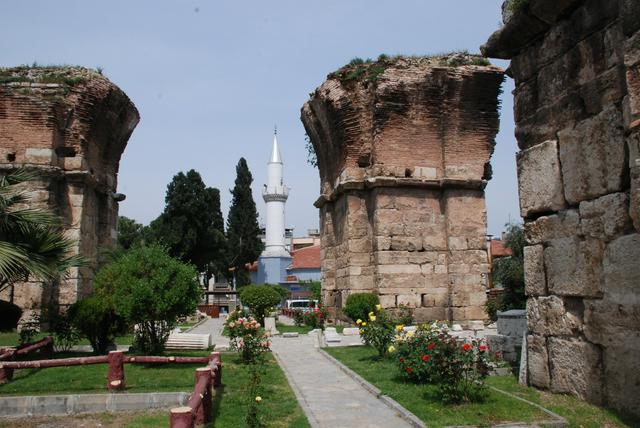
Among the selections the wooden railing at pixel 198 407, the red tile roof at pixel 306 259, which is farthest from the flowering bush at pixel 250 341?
the red tile roof at pixel 306 259

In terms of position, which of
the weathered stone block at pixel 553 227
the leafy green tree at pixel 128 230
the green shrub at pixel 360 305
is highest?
the leafy green tree at pixel 128 230

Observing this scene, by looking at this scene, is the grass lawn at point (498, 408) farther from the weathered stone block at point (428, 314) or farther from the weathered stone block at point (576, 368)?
the weathered stone block at point (428, 314)

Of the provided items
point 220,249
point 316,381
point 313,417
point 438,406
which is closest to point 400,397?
point 438,406

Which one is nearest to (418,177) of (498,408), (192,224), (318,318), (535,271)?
(318,318)

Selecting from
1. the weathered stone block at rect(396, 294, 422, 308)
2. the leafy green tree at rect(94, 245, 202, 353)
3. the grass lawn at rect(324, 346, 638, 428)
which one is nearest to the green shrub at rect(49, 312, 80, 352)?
the leafy green tree at rect(94, 245, 202, 353)

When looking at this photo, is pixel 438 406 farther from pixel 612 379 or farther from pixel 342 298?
pixel 342 298

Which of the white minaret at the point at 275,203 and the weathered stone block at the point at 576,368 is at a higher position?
the white minaret at the point at 275,203

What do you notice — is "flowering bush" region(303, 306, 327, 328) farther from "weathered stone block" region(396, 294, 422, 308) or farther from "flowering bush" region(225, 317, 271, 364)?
"flowering bush" region(225, 317, 271, 364)

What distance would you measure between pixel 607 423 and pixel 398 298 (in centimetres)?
986

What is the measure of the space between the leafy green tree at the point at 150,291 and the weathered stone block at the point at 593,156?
7.13 meters

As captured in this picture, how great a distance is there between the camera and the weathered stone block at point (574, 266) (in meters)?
5.67

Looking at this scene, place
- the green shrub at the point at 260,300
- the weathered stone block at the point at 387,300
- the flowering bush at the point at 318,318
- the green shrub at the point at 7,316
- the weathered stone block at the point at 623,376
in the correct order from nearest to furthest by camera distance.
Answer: the weathered stone block at the point at 623,376 → the green shrub at the point at 7,316 → the weathered stone block at the point at 387,300 → the flowering bush at the point at 318,318 → the green shrub at the point at 260,300

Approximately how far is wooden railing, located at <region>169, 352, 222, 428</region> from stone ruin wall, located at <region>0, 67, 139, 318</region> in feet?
31.7

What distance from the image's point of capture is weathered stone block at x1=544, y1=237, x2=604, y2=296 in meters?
5.67
